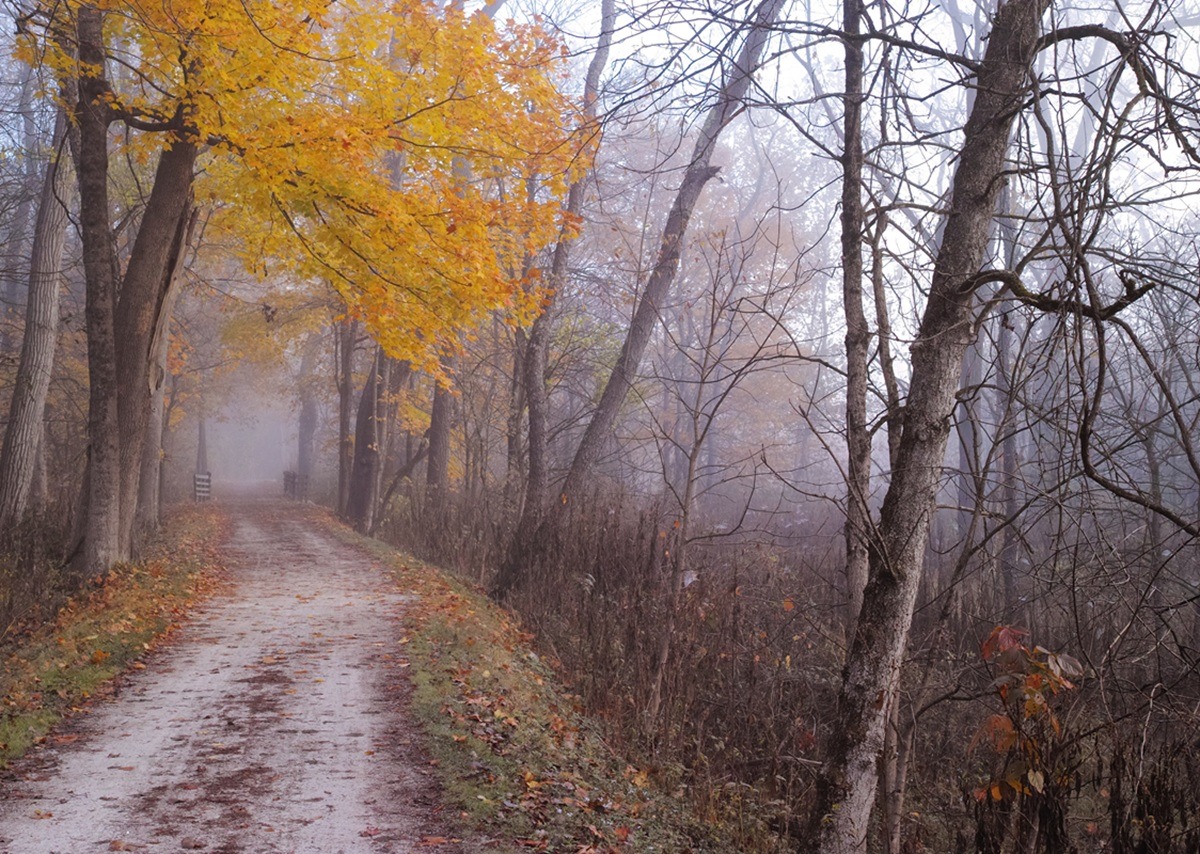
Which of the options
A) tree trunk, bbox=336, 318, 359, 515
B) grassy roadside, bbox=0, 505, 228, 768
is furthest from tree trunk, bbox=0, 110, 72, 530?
tree trunk, bbox=336, 318, 359, 515

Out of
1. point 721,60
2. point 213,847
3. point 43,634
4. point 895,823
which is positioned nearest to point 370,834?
point 213,847

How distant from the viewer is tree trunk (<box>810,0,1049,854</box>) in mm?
3998

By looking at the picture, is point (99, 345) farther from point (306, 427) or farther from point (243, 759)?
point (306, 427)

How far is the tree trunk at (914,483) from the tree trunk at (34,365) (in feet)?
37.8

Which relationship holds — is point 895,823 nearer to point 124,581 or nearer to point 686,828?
point 686,828

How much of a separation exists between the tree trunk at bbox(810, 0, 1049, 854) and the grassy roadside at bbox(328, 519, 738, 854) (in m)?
1.38

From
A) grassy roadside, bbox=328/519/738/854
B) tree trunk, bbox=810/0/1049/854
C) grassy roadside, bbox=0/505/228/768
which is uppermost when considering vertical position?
tree trunk, bbox=810/0/1049/854

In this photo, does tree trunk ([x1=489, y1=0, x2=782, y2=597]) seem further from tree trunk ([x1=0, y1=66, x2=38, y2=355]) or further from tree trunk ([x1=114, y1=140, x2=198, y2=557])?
tree trunk ([x1=0, y1=66, x2=38, y2=355])

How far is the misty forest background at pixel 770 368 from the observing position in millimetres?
3936

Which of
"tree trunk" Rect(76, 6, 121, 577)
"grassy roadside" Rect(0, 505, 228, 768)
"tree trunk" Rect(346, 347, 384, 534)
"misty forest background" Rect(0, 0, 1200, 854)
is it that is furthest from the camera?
"tree trunk" Rect(346, 347, 384, 534)

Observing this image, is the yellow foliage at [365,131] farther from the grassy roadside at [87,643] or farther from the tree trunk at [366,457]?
the tree trunk at [366,457]

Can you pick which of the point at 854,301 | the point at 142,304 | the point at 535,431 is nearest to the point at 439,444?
the point at 535,431

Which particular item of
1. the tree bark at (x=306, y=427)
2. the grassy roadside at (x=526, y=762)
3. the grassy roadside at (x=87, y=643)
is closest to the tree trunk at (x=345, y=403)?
the tree bark at (x=306, y=427)

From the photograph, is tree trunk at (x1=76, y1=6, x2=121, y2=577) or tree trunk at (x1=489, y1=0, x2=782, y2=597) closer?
tree trunk at (x1=76, y1=6, x2=121, y2=577)
